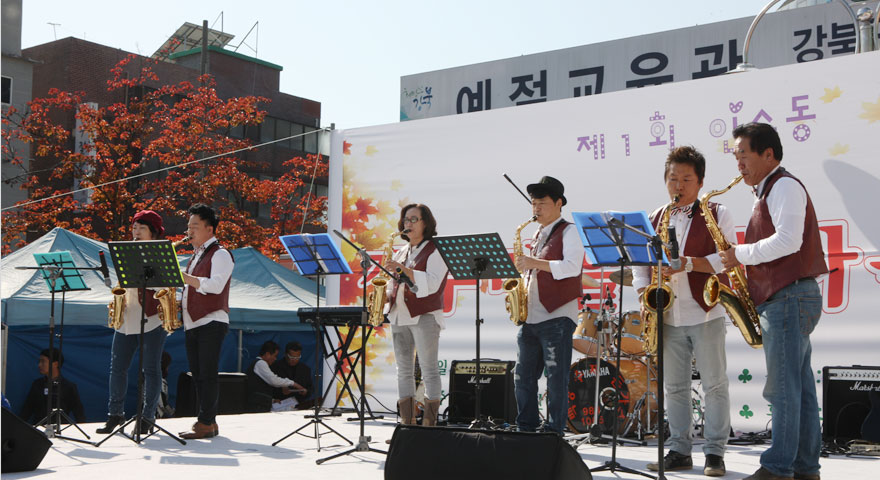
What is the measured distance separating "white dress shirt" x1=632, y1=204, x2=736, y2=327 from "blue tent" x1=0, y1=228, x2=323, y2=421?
615 centimetres

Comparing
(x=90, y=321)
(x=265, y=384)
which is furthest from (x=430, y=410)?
(x=90, y=321)

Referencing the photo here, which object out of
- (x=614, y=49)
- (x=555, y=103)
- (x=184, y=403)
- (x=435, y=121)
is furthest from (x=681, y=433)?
(x=614, y=49)

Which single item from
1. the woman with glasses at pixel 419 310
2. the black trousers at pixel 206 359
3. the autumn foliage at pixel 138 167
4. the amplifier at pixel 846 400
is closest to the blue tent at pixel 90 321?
the black trousers at pixel 206 359

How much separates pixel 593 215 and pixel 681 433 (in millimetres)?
1336

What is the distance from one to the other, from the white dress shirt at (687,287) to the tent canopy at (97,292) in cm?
604

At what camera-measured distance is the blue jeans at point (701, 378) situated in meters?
4.48

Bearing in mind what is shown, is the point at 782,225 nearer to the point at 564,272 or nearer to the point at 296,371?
the point at 564,272

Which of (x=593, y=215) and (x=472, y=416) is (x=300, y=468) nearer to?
(x=593, y=215)

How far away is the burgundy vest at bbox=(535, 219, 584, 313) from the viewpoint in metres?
5.14

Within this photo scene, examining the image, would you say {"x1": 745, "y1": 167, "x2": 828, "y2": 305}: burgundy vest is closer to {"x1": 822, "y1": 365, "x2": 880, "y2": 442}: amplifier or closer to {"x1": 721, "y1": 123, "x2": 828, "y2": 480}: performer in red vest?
{"x1": 721, "y1": 123, "x2": 828, "y2": 480}: performer in red vest

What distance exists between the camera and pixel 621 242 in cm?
424

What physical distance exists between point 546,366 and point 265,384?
596 centimetres

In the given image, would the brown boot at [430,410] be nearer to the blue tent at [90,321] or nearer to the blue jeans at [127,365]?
the blue jeans at [127,365]

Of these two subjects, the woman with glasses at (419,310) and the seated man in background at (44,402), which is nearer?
the woman with glasses at (419,310)
